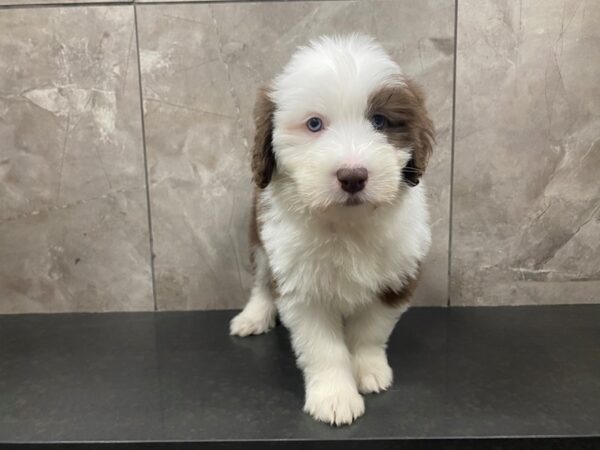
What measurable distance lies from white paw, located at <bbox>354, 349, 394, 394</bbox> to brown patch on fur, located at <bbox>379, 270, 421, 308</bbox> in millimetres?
177

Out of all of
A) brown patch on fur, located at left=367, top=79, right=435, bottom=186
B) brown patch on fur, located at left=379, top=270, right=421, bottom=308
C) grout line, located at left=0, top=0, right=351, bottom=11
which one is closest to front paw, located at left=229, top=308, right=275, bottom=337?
brown patch on fur, located at left=379, top=270, right=421, bottom=308

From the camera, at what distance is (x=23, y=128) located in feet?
7.33

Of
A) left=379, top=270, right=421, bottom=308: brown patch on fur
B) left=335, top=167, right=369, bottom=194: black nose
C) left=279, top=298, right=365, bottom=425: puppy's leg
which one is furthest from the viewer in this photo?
left=379, top=270, right=421, bottom=308: brown patch on fur

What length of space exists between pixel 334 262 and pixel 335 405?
400 mm

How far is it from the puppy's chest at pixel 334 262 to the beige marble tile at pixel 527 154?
0.77m

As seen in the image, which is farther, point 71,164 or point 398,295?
point 71,164

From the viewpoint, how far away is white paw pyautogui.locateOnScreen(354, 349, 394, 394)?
1.70 meters

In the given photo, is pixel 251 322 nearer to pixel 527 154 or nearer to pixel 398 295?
pixel 398 295

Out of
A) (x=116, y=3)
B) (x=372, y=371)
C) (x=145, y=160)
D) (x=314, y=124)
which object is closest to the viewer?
(x=314, y=124)

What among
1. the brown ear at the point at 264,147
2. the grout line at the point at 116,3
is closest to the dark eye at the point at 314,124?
the brown ear at the point at 264,147

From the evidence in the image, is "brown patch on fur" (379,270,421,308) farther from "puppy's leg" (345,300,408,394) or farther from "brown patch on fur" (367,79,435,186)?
"brown patch on fur" (367,79,435,186)

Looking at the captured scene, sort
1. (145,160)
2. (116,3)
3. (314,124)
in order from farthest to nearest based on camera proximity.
A: (145,160) → (116,3) → (314,124)

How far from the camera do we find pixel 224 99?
220 cm

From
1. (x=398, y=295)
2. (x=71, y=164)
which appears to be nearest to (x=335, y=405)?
(x=398, y=295)
